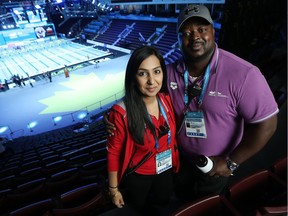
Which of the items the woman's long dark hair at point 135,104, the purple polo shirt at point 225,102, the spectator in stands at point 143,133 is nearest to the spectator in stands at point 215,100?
the purple polo shirt at point 225,102

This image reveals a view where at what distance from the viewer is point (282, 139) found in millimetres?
3182

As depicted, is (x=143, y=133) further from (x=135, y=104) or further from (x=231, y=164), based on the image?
(x=231, y=164)

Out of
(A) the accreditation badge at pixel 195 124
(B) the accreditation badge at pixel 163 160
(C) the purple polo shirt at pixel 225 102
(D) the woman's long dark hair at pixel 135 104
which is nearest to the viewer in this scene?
(C) the purple polo shirt at pixel 225 102

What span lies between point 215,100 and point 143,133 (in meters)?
0.60

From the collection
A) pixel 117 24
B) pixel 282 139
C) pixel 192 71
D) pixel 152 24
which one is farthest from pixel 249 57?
pixel 117 24

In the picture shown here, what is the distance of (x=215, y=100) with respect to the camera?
58.9 inches

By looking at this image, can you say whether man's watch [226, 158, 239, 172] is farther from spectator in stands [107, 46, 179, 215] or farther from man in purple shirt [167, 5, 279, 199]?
spectator in stands [107, 46, 179, 215]

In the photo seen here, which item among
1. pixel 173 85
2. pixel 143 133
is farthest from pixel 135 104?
pixel 173 85

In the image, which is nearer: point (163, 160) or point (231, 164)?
point (231, 164)

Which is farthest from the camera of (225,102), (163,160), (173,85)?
(163,160)

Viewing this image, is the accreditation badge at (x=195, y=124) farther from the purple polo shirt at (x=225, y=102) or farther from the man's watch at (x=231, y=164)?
the man's watch at (x=231, y=164)

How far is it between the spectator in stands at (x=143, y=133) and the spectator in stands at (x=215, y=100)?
151 millimetres

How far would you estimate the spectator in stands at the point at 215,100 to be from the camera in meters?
1.37

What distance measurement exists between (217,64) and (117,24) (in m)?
28.8
